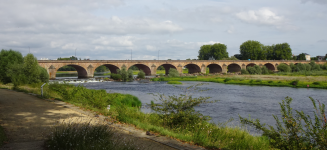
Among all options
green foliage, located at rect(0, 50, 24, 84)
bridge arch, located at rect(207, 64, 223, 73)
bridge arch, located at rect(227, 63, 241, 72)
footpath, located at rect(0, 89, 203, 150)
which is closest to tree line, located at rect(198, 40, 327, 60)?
bridge arch, located at rect(227, 63, 241, 72)

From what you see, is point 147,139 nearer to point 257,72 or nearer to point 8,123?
point 8,123

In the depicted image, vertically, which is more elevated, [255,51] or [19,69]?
[255,51]

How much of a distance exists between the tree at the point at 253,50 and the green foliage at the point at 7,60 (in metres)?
101

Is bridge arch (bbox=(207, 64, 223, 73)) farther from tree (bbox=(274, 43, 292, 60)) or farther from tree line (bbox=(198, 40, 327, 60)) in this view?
tree (bbox=(274, 43, 292, 60))

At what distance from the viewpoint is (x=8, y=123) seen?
10156mm

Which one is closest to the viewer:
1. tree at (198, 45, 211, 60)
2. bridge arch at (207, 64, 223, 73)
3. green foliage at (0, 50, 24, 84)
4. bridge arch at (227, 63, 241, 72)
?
green foliage at (0, 50, 24, 84)

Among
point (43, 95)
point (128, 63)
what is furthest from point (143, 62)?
point (43, 95)

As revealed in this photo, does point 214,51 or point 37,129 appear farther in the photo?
point 214,51

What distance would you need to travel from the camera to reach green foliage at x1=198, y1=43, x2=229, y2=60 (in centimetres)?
12322

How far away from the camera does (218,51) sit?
123250 mm

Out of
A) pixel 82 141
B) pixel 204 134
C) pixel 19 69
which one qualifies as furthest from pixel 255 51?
pixel 82 141

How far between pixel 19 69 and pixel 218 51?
10201 cm

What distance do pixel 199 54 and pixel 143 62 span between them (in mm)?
66789

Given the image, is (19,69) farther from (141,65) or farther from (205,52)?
(205,52)
